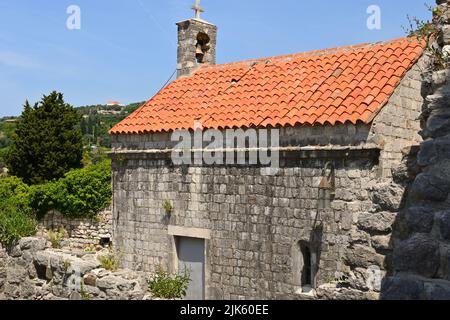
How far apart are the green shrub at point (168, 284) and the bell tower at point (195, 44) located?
570 cm

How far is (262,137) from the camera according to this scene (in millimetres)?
9766

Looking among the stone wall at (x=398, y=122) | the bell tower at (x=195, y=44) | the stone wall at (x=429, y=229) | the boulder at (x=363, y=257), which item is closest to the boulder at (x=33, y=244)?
the bell tower at (x=195, y=44)

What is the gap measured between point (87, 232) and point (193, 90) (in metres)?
8.18

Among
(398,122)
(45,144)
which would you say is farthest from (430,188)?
(45,144)

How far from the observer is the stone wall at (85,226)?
1770 cm

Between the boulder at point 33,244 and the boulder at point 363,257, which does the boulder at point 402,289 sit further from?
the boulder at point 33,244

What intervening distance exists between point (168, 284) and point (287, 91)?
4.78m

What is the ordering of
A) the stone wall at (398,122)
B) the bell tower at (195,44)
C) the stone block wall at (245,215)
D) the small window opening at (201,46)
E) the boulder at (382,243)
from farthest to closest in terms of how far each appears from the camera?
the small window opening at (201,46) < the bell tower at (195,44) < the stone block wall at (245,215) < the stone wall at (398,122) < the boulder at (382,243)

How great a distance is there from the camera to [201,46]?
46.8 feet

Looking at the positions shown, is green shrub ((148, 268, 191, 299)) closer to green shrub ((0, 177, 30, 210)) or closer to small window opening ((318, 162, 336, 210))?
small window opening ((318, 162, 336, 210))
